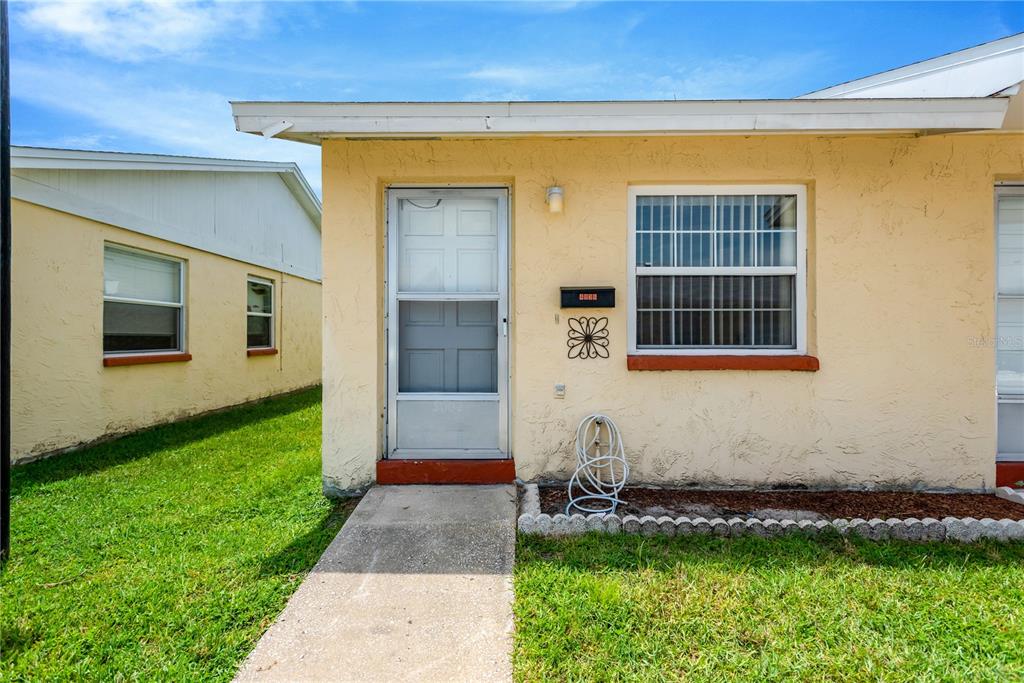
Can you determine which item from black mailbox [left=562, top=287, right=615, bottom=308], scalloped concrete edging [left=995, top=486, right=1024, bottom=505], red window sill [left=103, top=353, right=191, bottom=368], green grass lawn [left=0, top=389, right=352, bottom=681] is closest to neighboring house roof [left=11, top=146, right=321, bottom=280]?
red window sill [left=103, top=353, right=191, bottom=368]

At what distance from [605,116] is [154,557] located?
4.12 metres

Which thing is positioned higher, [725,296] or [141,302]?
[141,302]

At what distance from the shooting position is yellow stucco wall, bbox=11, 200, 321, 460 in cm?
494

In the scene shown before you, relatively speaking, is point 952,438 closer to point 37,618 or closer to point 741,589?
point 741,589

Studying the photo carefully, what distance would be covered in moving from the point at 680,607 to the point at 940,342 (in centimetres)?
330

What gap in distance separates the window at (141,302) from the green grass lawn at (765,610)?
6.18 m

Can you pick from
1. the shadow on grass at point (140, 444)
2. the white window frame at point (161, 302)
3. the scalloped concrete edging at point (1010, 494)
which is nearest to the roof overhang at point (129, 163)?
the white window frame at point (161, 302)

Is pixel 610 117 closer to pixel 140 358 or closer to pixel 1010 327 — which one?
pixel 1010 327

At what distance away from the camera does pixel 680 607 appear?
234 cm

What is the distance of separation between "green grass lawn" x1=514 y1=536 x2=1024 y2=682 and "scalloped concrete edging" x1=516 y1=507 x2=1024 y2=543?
0.28 feet

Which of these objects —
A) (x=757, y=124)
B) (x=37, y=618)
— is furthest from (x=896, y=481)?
(x=37, y=618)

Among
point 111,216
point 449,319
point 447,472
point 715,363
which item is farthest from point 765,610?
point 111,216

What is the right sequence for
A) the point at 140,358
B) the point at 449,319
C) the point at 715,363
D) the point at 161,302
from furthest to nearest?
the point at 161,302
the point at 140,358
the point at 449,319
the point at 715,363

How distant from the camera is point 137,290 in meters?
6.39
